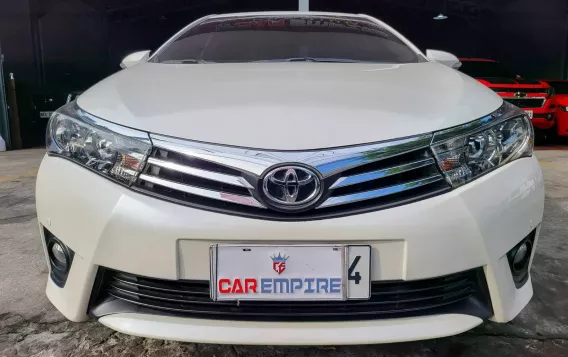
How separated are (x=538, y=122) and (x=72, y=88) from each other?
7327mm

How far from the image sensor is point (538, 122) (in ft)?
21.9

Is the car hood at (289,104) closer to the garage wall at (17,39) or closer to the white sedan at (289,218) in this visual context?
the white sedan at (289,218)

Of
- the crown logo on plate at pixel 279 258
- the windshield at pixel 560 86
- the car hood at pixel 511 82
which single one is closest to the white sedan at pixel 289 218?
the crown logo on plate at pixel 279 258

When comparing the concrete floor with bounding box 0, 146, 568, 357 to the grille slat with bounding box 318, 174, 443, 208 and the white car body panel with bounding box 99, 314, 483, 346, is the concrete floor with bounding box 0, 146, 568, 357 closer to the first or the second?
the white car body panel with bounding box 99, 314, 483, 346

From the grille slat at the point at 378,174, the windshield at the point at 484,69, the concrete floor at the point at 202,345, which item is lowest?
the concrete floor at the point at 202,345

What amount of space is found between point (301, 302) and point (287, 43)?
142cm

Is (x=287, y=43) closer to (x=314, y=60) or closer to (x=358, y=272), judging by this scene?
(x=314, y=60)

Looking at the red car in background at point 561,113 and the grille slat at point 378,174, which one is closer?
the grille slat at point 378,174

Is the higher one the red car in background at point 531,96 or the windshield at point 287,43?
the windshield at point 287,43

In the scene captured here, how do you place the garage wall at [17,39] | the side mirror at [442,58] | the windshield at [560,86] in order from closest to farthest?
the side mirror at [442,58], the garage wall at [17,39], the windshield at [560,86]

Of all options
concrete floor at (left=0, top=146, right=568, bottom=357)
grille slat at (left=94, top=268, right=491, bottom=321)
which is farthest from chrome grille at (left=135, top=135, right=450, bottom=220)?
concrete floor at (left=0, top=146, right=568, bottom=357)

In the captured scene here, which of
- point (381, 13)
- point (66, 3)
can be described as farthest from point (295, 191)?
point (381, 13)

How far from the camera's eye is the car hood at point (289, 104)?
4.08ft

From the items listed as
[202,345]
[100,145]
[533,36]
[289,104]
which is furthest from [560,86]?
[100,145]
